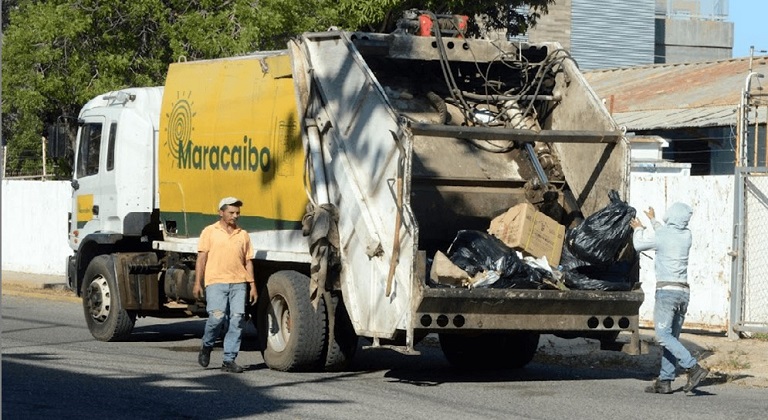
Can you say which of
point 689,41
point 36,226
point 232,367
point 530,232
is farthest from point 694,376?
point 689,41

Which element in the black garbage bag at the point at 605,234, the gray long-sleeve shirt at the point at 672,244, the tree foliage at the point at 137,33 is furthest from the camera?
the tree foliage at the point at 137,33

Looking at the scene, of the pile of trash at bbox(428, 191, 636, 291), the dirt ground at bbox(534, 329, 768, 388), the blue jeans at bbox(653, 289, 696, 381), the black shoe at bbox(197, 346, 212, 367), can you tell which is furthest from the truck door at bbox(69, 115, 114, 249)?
the blue jeans at bbox(653, 289, 696, 381)

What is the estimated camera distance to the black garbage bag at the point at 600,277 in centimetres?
1023

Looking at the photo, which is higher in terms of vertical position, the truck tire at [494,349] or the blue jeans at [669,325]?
the blue jeans at [669,325]

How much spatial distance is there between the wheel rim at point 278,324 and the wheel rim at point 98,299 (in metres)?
3.23

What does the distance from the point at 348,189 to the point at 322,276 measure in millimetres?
729

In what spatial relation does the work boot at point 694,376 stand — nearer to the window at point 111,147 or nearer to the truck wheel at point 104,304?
the truck wheel at point 104,304

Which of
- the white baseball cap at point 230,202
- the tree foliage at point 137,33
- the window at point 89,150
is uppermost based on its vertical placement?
the tree foliage at point 137,33

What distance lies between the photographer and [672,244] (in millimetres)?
10031

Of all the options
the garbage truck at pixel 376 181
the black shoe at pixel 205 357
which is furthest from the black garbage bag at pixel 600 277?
the black shoe at pixel 205 357

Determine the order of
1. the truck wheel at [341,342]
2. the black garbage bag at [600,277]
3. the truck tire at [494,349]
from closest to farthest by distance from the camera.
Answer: the black garbage bag at [600,277] < the truck wheel at [341,342] < the truck tire at [494,349]

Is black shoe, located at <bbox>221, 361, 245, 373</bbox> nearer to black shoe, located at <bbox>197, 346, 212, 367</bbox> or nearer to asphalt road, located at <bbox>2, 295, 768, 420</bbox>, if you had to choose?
asphalt road, located at <bbox>2, 295, 768, 420</bbox>

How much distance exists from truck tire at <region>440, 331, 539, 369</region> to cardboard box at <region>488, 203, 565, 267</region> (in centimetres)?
147

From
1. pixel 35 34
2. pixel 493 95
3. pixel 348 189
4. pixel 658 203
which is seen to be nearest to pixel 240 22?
pixel 35 34
